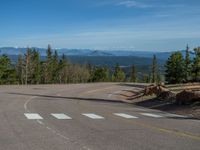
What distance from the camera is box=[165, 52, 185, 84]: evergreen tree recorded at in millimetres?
96125

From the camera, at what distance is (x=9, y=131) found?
44.1 feet

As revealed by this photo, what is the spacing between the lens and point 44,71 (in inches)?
5098

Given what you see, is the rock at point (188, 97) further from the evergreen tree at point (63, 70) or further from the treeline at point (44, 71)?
the evergreen tree at point (63, 70)

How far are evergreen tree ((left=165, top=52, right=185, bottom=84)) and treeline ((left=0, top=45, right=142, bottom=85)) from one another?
39.3 metres

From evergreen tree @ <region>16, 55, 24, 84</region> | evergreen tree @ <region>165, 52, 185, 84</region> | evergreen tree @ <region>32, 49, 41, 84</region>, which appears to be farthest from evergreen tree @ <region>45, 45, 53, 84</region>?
evergreen tree @ <region>165, 52, 185, 84</region>

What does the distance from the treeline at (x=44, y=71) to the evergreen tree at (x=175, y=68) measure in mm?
39344

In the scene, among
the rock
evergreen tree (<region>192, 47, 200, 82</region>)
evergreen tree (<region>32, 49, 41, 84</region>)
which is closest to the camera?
the rock

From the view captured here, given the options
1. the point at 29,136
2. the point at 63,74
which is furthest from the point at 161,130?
the point at 63,74

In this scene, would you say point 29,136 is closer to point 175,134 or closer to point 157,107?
point 175,134

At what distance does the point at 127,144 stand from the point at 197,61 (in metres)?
82.9

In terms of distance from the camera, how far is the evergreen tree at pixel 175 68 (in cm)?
9612

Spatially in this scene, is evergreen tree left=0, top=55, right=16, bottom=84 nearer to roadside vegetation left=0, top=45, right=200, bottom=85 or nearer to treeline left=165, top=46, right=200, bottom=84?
roadside vegetation left=0, top=45, right=200, bottom=85

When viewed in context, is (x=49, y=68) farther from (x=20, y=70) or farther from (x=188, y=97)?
(x=188, y=97)

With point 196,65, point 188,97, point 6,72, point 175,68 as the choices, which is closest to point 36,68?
point 6,72
